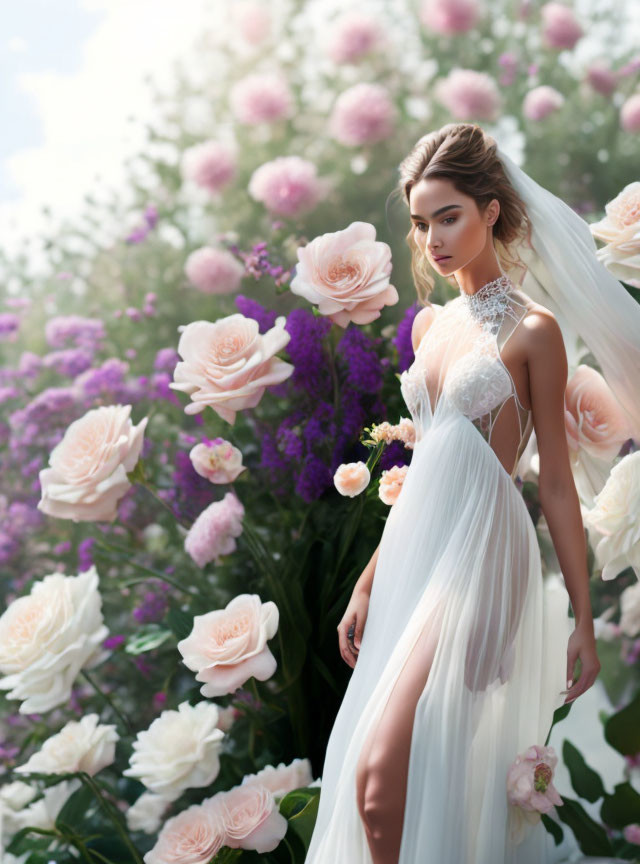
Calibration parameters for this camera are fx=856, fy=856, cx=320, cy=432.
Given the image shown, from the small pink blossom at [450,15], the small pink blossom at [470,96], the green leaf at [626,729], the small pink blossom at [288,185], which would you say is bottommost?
the green leaf at [626,729]

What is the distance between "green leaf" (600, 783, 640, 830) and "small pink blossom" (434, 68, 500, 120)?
144 centimetres

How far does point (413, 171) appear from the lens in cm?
135

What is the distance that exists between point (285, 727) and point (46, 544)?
30.8 inches

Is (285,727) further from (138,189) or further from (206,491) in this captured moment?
(138,189)

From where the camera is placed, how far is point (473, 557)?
47.8 inches

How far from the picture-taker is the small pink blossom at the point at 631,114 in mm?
1924

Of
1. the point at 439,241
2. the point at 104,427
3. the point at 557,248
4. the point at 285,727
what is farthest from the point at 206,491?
the point at 557,248

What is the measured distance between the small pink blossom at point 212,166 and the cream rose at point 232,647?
3.32 feet

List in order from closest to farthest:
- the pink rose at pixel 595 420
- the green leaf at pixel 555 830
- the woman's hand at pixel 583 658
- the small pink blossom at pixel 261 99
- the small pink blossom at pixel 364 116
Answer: the woman's hand at pixel 583 658 < the pink rose at pixel 595 420 < the green leaf at pixel 555 830 < the small pink blossom at pixel 364 116 < the small pink blossom at pixel 261 99

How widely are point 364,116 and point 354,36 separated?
265 mm

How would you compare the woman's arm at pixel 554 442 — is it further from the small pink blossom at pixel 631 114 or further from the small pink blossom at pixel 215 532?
the small pink blossom at pixel 631 114

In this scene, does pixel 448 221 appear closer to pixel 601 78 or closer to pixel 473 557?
pixel 473 557

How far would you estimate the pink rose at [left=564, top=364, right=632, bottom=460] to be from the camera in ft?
4.61

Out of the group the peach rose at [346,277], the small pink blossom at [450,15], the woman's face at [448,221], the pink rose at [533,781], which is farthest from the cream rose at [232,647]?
the small pink blossom at [450,15]
